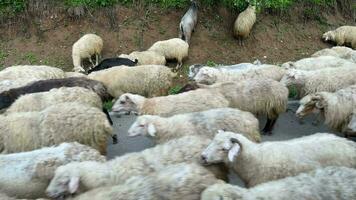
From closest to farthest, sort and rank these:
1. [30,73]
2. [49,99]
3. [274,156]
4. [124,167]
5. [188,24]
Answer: [124,167], [274,156], [49,99], [30,73], [188,24]

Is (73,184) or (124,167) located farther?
(124,167)

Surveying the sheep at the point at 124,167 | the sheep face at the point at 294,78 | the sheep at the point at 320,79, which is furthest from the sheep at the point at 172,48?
the sheep at the point at 124,167

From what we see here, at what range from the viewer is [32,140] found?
6.63 meters

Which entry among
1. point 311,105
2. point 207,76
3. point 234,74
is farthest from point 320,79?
point 207,76

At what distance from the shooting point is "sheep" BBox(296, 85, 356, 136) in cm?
737

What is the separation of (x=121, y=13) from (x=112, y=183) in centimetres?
991

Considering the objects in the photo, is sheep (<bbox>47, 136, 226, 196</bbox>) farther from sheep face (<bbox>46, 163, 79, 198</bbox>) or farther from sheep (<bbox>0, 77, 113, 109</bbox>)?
sheep (<bbox>0, 77, 113, 109</bbox>)

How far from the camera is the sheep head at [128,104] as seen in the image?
804cm

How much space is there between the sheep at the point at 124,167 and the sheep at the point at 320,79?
3.47 metres

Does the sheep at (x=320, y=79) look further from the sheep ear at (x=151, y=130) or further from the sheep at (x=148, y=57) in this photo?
the sheep at (x=148, y=57)

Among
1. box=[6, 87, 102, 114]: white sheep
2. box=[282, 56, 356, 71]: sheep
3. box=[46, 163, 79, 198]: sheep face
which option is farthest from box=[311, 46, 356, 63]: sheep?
box=[46, 163, 79, 198]: sheep face

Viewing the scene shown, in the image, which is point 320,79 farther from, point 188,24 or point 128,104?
point 188,24

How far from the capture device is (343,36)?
15.0 m

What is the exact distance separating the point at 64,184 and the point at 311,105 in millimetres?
4294
